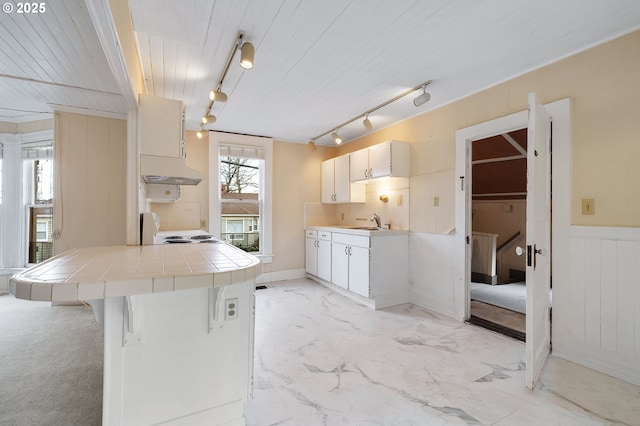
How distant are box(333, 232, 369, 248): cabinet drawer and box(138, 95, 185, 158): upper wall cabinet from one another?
7.30ft

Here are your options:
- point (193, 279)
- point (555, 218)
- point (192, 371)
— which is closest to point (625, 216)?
point (555, 218)

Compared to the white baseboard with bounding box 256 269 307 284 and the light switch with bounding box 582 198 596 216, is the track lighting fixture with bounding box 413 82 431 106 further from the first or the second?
the white baseboard with bounding box 256 269 307 284

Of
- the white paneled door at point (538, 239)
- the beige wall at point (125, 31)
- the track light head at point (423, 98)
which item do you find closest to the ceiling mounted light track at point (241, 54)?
the beige wall at point (125, 31)

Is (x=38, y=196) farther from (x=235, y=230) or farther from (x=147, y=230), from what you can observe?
(x=147, y=230)

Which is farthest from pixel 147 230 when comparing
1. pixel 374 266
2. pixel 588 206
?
pixel 588 206

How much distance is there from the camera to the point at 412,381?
6.53 ft

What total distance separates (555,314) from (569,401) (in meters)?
0.80

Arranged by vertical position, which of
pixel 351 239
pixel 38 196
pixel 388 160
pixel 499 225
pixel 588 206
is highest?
pixel 388 160

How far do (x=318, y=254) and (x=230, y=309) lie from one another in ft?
10.4

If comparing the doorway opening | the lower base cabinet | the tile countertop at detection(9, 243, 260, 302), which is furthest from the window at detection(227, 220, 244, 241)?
the doorway opening

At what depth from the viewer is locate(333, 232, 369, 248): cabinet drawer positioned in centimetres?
357

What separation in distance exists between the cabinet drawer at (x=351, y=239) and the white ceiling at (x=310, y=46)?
1.63 metres

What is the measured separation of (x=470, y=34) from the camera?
2.03 m

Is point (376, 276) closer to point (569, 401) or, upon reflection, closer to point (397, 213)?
point (397, 213)
